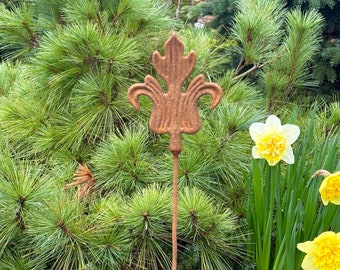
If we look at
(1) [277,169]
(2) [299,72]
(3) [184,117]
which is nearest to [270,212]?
(1) [277,169]

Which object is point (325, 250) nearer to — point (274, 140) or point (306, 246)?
point (306, 246)

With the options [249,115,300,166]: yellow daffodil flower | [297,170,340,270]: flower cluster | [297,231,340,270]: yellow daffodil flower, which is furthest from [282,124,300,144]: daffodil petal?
[297,231,340,270]: yellow daffodil flower

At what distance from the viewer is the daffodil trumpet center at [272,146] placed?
107cm

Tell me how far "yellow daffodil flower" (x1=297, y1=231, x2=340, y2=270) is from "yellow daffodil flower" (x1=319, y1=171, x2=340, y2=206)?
0.08 m

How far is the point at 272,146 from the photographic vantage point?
107 cm

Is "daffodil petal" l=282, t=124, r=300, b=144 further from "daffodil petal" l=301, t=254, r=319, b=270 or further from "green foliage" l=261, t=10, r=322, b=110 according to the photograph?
"green foliage" l=261, t=10, r=322, b=110

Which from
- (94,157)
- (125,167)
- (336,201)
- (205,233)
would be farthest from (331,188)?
(94,157)

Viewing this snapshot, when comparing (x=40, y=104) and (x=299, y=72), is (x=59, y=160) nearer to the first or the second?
(x=40, y=104)

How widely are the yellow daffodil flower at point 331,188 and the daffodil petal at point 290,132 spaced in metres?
0.12

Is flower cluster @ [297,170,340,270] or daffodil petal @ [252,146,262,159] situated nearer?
flower cluster @ [297,170,340,270]

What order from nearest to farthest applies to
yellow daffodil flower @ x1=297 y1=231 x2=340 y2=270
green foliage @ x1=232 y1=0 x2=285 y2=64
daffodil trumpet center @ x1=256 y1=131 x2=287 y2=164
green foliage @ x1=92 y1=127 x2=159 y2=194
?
yellow daffodil flower @ x1=297 y1=231 x2=340 y2=270 < daffodil trumpet center @ x1=256 y1=131 x2=287 y2=164 < green foliage @ x1=92 y1=127 x2=159 y2=194 < green foliage @ x1=232 y1=0 x2=285 y2=64

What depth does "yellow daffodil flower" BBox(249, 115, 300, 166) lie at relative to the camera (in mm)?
1071

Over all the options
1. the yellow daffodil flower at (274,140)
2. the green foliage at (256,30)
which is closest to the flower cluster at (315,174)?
the yellow daffodil flower at (274,140)

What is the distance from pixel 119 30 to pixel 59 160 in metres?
0.46
